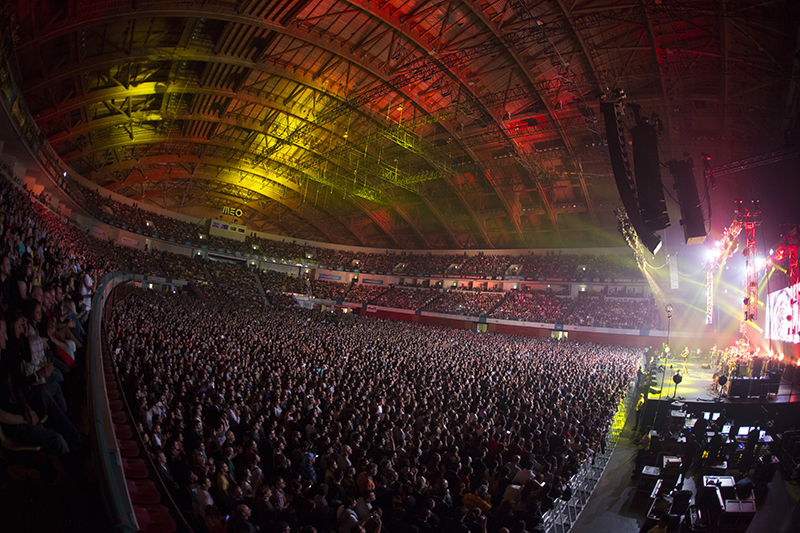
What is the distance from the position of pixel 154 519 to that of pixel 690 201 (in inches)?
613

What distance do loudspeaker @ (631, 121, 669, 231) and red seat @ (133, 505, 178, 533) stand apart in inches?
487

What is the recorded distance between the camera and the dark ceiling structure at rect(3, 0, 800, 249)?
53.9 feet

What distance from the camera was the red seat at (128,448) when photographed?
12.0 ft

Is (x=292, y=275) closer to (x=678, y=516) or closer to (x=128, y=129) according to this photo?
(x=128, y=129)

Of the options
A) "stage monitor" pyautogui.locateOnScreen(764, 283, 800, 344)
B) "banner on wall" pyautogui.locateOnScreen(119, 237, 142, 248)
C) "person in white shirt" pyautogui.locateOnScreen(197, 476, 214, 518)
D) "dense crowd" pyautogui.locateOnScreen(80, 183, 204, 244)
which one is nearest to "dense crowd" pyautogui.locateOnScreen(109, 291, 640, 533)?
"person in white shirt" pyautogui.locateOnScreen(197, 476, 214, 518)

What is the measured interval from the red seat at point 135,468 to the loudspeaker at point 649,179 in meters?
12.4

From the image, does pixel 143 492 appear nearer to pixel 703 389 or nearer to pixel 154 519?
pixel 154 519

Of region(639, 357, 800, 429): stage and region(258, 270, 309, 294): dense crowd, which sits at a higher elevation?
region(258, 270, 309, 294): dense crowd

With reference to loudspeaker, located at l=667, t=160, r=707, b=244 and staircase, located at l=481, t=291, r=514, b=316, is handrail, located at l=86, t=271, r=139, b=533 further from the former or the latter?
staircase, located at l=481, t=291, r=514, b=316

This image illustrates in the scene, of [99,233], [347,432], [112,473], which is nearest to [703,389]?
[347,432]

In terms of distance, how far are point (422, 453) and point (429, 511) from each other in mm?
2369

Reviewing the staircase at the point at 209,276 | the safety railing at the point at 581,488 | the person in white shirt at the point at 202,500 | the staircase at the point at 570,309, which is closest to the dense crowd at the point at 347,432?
the person in white shirt at the point at 202,500

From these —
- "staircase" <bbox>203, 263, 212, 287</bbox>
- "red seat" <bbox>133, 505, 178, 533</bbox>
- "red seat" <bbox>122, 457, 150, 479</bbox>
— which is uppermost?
"staircase" <bbox>203, 263, 212, 287</bbox>

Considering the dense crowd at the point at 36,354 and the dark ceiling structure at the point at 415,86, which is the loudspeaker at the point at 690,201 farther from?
the dense crowd at the point at 36,354
